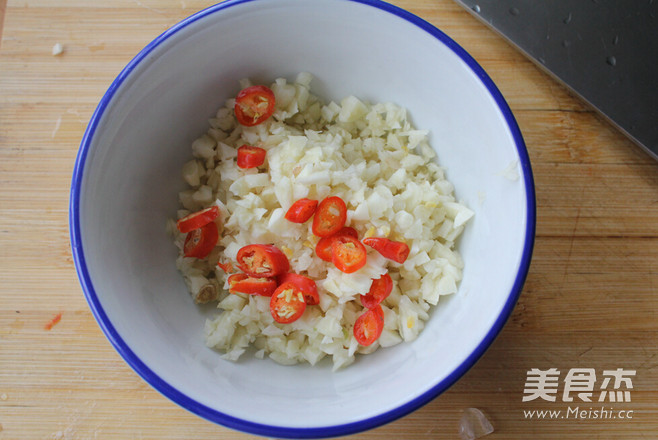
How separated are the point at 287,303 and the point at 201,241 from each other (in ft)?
0.89

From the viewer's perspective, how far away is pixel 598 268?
147cm

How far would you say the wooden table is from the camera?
4.53 ft

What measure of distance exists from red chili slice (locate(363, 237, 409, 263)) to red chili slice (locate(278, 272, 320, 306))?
0.16m

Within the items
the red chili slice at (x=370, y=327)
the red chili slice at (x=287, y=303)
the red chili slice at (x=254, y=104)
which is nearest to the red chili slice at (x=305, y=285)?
the red chili slice at (x=287, y=303)

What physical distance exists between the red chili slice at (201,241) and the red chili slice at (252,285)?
12cm

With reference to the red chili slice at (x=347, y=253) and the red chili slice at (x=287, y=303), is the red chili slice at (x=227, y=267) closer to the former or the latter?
the red chili slice at (x=287, y=303)

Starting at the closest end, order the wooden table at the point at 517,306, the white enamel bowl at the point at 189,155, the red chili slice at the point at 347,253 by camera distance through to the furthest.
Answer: the white enamel bowl at the point at 189,155 → the red chili slice at the point at 347,253 → the wooden table at the point at 517,306

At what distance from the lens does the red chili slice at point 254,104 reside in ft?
4.42

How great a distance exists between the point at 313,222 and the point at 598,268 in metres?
0.83

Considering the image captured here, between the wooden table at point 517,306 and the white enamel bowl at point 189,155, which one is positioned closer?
the white enamel bowl at point 189,155

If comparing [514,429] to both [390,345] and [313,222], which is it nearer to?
[390,345]

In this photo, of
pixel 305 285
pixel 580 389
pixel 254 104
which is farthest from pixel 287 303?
pixel 580 389

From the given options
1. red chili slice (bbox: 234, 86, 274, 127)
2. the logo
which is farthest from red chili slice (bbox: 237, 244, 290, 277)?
the logo

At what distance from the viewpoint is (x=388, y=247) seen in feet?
3.93
